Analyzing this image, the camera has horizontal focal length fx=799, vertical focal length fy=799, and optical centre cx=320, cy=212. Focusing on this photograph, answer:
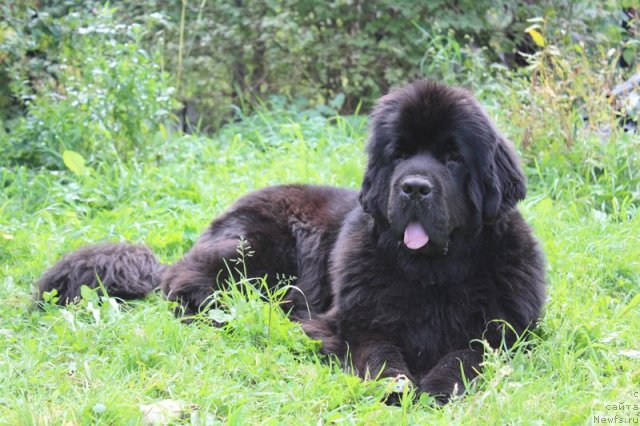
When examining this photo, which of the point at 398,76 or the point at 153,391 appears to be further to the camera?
the point at 398,76

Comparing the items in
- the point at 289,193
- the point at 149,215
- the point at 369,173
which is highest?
the point at 369,173

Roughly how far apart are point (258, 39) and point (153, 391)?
5.71m

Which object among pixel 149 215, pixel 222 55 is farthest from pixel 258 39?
pixel 149 215

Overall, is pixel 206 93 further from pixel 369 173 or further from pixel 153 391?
pixel 153 391

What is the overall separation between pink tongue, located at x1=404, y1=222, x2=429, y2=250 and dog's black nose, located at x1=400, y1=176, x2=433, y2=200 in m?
0.14

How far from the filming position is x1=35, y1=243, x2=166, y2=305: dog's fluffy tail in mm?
3961

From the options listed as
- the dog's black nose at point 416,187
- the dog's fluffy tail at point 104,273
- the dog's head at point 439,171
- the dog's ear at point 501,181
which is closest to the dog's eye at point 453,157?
the dog's head at point 439,171

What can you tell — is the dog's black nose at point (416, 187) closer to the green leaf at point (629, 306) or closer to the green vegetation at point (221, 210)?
the green vegetation at point (221, 210)

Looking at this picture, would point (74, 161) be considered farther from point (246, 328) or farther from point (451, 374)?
point (451, 374)

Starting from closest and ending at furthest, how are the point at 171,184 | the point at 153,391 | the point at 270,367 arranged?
the point at 153,391 < the point at 270,367 < the point at 171,184

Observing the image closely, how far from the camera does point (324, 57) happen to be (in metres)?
8.07

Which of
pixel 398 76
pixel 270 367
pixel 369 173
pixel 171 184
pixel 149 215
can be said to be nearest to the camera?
pixel 270 367

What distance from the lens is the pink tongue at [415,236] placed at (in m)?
3.30

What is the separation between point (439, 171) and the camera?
3320 mm
